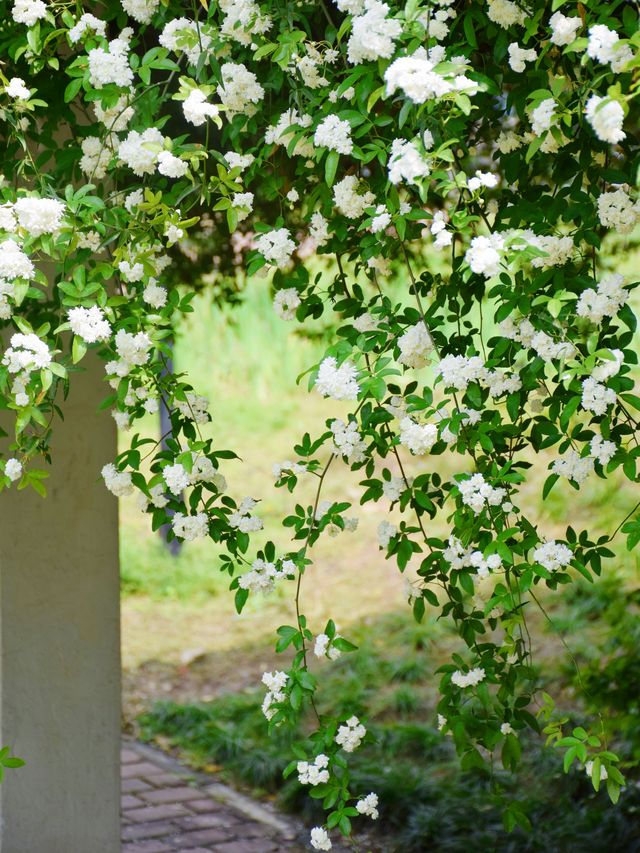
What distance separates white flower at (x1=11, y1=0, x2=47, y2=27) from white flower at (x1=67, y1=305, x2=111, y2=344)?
51 centimetres

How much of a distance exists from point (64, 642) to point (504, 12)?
211 cm

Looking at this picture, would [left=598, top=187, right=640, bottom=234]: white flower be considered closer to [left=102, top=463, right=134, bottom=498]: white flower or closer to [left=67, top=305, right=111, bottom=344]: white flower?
[left=67, top=305, right=111, bottom=344]: white flower

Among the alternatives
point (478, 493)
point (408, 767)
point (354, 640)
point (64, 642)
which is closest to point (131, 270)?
point (478, 493)

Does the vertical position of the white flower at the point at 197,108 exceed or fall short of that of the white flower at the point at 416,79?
it exceeds it

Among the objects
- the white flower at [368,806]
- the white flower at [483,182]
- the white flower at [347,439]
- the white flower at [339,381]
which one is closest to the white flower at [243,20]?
the white flower at [483,182]

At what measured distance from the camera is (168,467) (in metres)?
2.04

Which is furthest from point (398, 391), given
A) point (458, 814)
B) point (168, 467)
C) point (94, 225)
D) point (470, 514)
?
point (458, 814)

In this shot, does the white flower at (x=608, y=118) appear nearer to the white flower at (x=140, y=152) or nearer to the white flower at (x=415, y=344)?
the white flower at (x=415, y=344)

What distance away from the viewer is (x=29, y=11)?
6.46ft

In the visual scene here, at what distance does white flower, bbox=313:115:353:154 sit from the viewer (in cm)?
182

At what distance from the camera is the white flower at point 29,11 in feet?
6.44

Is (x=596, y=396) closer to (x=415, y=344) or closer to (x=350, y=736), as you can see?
(x=415, y=344)

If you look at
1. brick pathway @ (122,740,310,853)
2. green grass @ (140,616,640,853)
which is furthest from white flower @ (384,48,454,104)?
brick pathway @ (122,740,310,853)

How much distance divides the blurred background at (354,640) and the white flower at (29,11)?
4.98 ft
